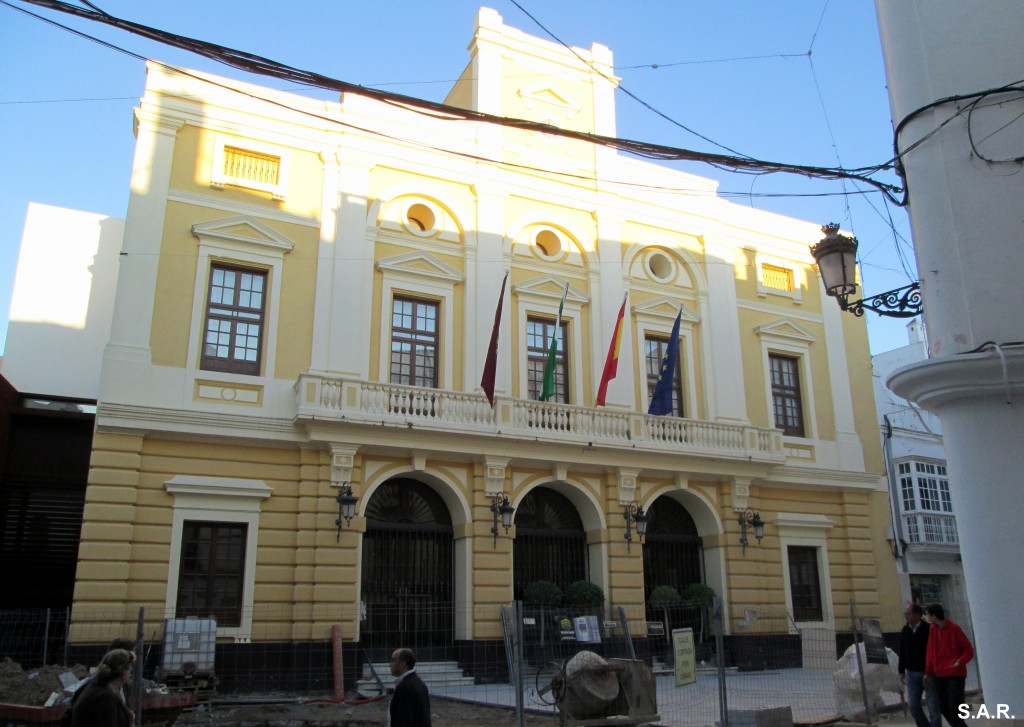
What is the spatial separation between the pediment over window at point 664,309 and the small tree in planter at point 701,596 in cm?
678

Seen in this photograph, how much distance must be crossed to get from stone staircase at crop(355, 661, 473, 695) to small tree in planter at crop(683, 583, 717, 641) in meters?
5.83

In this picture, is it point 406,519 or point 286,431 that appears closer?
point 286,431

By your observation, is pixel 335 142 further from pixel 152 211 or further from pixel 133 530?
pixel 133 530

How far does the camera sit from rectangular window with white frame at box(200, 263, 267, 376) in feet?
59.2

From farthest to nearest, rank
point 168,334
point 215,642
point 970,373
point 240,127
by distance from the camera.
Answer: point 240,127
point 168,334
point 215,642
point 970,373

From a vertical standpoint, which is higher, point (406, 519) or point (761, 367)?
point (761, 367)

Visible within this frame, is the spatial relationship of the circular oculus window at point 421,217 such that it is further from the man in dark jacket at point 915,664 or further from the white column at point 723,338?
the man in dark jacket at point 915,664

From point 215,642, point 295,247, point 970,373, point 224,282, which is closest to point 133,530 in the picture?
point 215,642

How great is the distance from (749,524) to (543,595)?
6.14m

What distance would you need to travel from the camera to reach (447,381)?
19703 millimetres

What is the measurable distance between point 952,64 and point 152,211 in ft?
51.5

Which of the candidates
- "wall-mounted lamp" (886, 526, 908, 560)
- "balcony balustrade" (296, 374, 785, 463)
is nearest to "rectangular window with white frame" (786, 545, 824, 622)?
"wall-mounted lamp" (886, 526, 908, 560)

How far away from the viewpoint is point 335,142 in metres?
19.9

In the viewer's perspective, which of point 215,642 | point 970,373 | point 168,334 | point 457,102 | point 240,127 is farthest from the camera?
point 457,102
